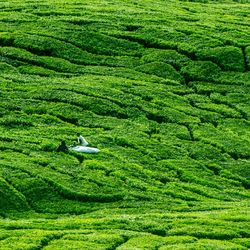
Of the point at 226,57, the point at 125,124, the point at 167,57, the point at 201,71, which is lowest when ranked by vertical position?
the point at 125,124

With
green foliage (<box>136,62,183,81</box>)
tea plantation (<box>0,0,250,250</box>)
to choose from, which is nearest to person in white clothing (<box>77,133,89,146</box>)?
tea plantation (<box>0,0,250,250</box>)

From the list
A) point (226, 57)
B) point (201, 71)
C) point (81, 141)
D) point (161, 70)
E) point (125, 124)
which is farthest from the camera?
point (226, 57)

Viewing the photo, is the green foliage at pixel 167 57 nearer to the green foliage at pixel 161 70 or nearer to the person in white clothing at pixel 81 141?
the green foliage at pixel 161 70

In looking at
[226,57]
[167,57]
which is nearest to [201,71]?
[167,57]

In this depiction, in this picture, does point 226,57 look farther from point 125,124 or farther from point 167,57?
point 125,124

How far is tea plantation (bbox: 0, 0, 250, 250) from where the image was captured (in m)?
51.0

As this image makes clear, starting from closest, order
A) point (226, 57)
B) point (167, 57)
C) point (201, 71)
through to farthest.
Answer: point (201, 71)
point (167, 57)
point (226, 57)

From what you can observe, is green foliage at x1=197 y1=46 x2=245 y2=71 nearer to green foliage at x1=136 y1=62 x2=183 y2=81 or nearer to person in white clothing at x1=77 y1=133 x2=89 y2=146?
green foliage at x1=136 y1=62 x2=183 y2=81

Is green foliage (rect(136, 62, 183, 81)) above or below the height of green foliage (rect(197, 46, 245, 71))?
below

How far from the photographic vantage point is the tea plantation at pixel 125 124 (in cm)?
5100

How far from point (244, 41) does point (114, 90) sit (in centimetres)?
2451

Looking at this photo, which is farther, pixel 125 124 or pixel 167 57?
pixel 167 57

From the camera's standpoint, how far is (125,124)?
7462 centimetres

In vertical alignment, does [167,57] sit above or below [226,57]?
below
